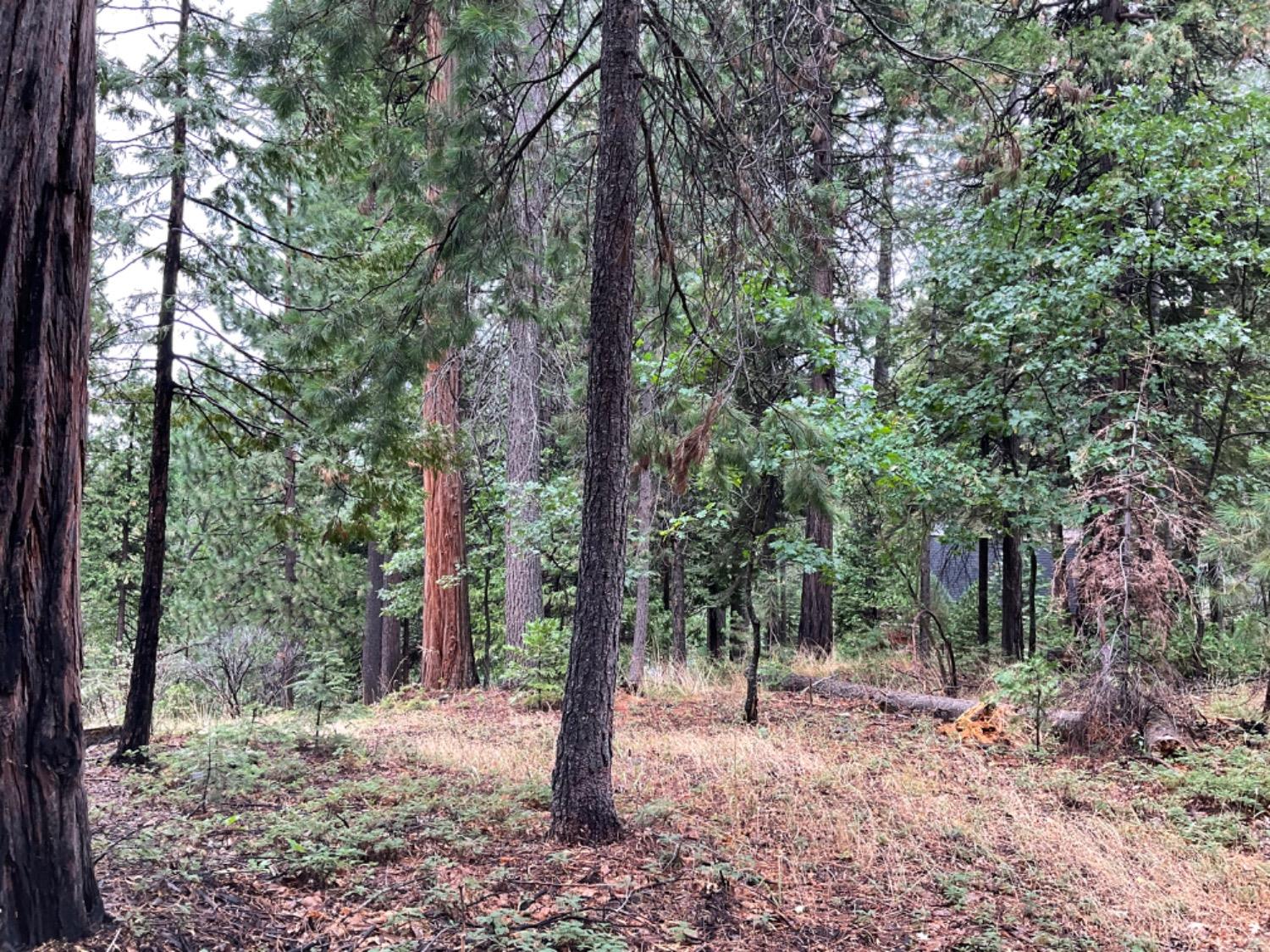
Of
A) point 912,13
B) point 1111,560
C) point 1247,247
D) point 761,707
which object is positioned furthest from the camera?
point 912,13

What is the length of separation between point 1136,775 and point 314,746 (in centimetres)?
678

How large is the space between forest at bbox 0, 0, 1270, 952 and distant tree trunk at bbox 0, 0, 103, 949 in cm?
1

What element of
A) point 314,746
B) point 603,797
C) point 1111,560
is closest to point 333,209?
point 314,746

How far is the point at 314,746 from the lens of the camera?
22.5 feet

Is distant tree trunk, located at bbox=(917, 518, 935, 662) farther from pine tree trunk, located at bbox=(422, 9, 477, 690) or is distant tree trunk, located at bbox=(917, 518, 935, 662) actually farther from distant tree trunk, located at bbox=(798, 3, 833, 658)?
pine tree trunk, located at bbox=(422, 9, 477, 690)

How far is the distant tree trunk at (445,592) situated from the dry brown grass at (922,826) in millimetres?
3851

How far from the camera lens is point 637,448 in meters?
6.16

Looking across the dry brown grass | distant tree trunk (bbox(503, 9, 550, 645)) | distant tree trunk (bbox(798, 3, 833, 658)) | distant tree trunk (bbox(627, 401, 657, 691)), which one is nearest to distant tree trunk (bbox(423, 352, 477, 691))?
distant tree trunk (bbox(503, 9, 550, 645))

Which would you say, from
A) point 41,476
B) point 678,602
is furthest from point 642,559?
point 41,476

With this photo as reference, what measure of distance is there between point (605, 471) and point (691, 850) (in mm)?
2222

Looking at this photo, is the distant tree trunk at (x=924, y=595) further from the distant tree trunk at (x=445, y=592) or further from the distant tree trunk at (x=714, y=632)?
the distant tree trunk at (x=445, y=592)

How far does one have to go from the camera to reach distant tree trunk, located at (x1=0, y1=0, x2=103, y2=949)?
2754 millimetres

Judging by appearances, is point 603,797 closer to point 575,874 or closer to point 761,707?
point 575,874

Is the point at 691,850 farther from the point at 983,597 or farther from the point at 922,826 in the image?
the point at 983,597
